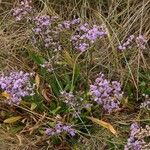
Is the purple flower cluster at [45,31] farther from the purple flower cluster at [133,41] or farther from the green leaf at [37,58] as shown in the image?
the purple flower cluster at [133,41]

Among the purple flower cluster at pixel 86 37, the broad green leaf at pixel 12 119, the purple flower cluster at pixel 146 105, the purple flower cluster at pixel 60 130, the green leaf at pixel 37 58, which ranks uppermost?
the purple flower cluster at pixel 86 37

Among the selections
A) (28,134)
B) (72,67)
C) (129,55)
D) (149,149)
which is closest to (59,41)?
(72,67)

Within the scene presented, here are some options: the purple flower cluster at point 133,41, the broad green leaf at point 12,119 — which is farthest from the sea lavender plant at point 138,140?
the broad green leaf at point 12,119

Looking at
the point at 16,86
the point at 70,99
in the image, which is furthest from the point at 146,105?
the point at 16,86

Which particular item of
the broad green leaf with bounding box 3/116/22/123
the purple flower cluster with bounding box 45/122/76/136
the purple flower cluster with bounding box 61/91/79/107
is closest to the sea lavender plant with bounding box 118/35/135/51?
the purple flower cluster with bounding box 61/91/79/107

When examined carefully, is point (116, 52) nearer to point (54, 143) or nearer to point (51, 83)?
point (51, 83)

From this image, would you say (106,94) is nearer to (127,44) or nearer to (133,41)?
(127,44)

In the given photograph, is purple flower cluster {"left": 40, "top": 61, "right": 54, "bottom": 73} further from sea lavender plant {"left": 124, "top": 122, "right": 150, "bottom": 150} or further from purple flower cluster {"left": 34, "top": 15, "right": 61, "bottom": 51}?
sea lavender plant {"left": 124, "top": 122, "right": 150, "bottom": 150}
